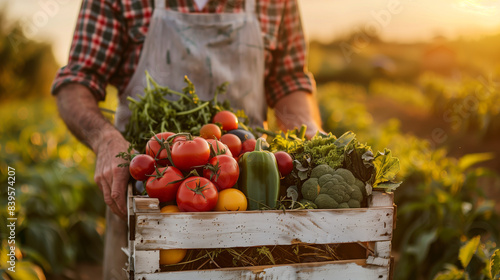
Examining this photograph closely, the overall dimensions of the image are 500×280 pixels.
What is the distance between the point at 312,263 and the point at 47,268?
3.51 m

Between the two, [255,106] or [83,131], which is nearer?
[83,131]

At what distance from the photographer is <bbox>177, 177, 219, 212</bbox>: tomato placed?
1.62 meters

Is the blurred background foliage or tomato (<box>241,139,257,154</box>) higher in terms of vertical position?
tomato (<box>241,139,257,154</box>)

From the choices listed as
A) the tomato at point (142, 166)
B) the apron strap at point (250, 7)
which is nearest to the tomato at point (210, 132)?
the tomato at point (142, 166)

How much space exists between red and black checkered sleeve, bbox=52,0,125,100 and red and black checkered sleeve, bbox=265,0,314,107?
106 cm

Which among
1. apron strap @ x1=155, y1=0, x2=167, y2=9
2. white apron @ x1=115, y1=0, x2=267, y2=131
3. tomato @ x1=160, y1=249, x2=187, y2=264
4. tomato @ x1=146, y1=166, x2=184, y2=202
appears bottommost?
tomato @ x1=160, y1=249, x2=187, y2=264

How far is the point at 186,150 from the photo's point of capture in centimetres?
172

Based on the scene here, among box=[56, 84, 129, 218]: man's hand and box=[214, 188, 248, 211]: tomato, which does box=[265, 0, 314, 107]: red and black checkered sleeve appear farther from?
box=[214, 188, 248, 211]: tomato

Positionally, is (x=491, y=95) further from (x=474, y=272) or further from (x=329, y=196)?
(x=329, y=196)

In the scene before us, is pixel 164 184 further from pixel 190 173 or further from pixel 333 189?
pixel 333 189

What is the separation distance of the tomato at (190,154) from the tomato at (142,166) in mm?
94

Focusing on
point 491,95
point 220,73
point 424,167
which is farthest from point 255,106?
point 424,167

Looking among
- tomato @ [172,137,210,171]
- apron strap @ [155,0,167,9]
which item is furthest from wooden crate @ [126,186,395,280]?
apron strap @ [155,0,167,9]

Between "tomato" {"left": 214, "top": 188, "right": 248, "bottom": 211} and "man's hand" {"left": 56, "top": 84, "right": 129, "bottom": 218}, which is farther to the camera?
"man's hand" {"left": 56, "top": 84, "right": 129, "bottom": 218}
